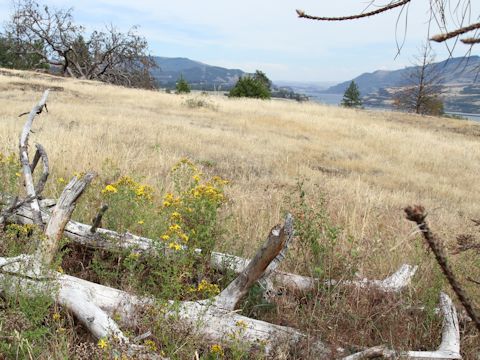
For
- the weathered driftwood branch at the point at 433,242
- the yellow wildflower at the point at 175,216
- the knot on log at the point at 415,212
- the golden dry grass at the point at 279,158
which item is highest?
the knot on log at the point at 415,212

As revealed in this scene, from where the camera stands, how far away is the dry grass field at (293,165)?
4207 millimetres

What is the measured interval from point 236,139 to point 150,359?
1078cm

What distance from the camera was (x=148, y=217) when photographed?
3.77 metres

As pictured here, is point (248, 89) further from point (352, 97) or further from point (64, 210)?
point (64, 210)

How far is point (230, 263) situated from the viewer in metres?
3.43

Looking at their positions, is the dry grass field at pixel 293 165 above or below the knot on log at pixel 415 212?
below

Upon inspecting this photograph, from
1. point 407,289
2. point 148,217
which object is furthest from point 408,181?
point 148,217

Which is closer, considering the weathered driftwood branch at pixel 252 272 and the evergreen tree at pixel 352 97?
the weathered driftwood branch at pixel 252 272

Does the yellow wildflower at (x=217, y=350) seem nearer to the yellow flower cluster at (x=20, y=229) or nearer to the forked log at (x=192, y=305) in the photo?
the forked log at (x=192, y=305)

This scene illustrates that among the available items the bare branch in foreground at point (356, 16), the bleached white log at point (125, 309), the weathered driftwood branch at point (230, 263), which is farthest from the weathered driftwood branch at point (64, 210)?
the bare branch in foreground at point (356, 16)

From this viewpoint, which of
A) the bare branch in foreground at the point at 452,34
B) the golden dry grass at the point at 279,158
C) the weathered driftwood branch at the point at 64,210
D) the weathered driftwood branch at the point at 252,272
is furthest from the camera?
the golden dry grass at the point at 279,158

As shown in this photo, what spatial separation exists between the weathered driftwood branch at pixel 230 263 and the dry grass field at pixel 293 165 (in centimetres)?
16

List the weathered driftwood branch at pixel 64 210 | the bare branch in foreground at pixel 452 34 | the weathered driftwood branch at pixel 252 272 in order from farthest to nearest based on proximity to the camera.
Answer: the weathered driftwood branch at pixel 64 210 < the weathered driftwood branch at pixel 252 272 < the bare branch in foreground at pixel 452 34

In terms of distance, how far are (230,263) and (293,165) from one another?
7089 millimetres
